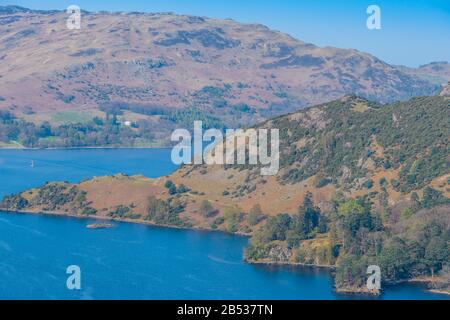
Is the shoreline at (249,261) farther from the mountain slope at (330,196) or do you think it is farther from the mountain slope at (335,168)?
the mountain slope at (335,168)

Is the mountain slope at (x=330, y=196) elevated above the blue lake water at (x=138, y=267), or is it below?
above
